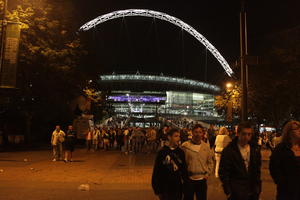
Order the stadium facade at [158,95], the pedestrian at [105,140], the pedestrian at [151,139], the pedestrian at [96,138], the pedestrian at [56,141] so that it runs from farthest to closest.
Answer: the stadium facade at [158,95], the pedestrian at [105,140], the pedestrian at [96,138], the pedestrian at [151,139], the pedestrian at [56,141]

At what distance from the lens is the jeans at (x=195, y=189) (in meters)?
5.98

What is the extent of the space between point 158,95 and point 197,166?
494 ft

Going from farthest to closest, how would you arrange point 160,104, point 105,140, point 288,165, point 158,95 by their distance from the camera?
point 158,95 < point 160,104 < point 105,140 < point 288,165

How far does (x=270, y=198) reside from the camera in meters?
9.41

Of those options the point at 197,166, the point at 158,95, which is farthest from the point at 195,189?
the point at 158,95

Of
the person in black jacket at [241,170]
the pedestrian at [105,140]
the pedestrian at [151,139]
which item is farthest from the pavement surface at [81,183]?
the pedestrian at [105,140]

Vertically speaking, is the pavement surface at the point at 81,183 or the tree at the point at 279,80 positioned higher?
the tree at the point at 279,80

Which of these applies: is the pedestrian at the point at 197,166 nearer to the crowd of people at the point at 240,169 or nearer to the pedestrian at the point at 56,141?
the crowd of people at the point at 240,169

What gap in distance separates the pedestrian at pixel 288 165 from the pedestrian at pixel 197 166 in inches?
54.5

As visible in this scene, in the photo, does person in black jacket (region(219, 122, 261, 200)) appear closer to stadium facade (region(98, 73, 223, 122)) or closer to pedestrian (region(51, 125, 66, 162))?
pedestrian (region(51, 125, 66, 162))

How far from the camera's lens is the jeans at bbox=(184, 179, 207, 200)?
19.6ft

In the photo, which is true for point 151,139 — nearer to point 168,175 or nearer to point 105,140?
point 105,140

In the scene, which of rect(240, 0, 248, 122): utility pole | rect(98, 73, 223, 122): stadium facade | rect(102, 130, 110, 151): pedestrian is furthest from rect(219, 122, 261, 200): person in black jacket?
rect(98, 73, 223, 122): stadium facade

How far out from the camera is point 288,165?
499 cm
